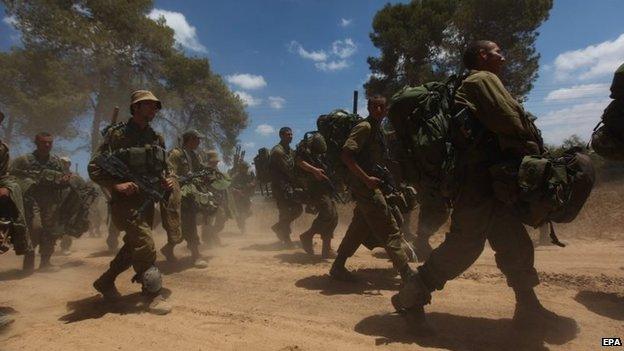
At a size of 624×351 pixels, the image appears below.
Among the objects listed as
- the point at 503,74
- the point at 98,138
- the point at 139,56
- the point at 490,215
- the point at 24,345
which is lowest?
the point at 24,345

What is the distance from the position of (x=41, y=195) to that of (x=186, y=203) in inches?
104

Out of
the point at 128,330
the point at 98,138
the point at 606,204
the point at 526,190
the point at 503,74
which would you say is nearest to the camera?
the point at 526,190

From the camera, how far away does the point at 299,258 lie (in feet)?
22.5

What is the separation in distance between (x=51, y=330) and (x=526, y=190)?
382 centimetres

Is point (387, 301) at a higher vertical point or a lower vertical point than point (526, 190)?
lower

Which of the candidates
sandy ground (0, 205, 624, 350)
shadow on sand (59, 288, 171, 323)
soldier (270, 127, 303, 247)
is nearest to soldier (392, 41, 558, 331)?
sandy ground (0, 205, 624, 350)

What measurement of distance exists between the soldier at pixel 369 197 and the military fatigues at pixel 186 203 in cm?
287

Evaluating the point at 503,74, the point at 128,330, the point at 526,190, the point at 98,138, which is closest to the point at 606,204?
the point at 503,74

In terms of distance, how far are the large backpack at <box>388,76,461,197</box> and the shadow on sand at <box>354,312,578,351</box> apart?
108 centimetres

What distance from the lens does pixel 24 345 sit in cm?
316

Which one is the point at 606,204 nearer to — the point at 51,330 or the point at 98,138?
the point at 51,330

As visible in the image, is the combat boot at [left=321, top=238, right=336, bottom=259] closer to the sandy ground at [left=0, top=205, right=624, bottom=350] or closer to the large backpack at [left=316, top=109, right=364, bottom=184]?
the sandy ground at [left=0, top=205, right=624, bottom=350]

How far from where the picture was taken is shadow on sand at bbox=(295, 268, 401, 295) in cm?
460

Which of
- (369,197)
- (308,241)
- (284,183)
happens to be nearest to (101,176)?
(369,197)
